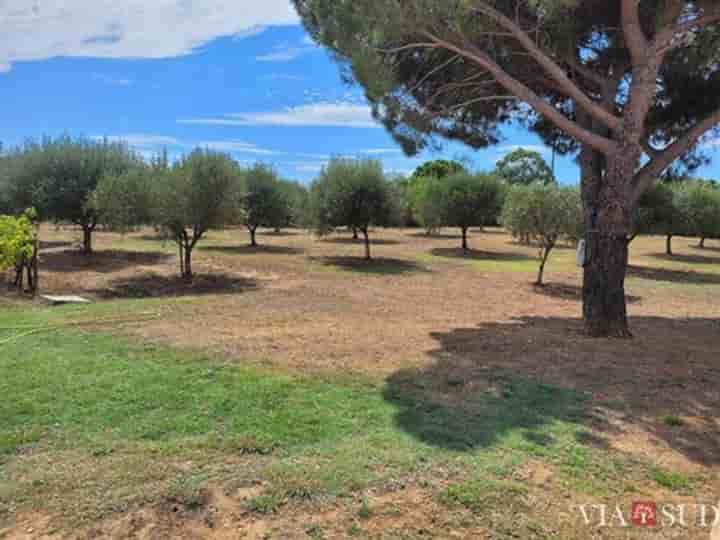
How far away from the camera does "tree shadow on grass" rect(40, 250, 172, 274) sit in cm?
1769

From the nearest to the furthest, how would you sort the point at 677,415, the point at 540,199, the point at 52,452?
1. the point at 52,452
2. the point at 677,415
3. the point at 540,199

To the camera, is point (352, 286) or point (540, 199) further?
point (540, 199)

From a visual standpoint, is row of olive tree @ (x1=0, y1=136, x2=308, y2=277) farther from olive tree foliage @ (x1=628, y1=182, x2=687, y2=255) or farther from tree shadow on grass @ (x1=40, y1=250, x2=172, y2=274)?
olive tree foliage @ (x1=628, y1=182, x2=687, y2=255)

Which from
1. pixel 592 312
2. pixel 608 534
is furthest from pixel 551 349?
pixel 608 534

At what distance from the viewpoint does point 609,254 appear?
747cm

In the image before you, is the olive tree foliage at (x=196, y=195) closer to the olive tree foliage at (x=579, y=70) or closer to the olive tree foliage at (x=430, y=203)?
the olive tree foliage at (x=579, y=70)

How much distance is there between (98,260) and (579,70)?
17.4 meters

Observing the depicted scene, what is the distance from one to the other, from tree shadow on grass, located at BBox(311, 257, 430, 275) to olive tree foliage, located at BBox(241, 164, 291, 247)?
605cm

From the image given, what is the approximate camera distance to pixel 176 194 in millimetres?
15188

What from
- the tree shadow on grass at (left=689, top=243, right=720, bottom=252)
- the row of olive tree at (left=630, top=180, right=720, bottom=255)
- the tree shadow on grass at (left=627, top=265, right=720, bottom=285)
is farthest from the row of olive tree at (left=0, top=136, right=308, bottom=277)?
the tree shadow on grass at (left=689, top=243, right=720, bottom=252)

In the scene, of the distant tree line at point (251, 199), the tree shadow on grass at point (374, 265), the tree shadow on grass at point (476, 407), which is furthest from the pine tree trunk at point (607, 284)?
the tree shadow on grass at point (374, 265)

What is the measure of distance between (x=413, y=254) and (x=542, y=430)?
72.2 feet

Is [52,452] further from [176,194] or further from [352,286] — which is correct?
[176,194]

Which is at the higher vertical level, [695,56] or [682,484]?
[695,56]
